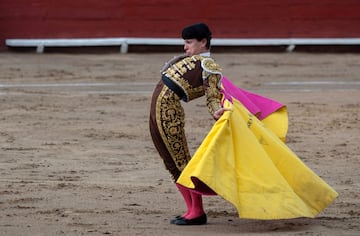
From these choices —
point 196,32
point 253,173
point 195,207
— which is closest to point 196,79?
point 196,32

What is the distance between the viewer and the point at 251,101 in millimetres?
5234

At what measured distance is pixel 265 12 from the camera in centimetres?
1373

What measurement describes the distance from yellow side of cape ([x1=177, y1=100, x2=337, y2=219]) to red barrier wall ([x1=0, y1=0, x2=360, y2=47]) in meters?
8.85

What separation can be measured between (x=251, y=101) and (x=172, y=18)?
8553 millimetres

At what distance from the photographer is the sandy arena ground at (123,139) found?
4.97 metres

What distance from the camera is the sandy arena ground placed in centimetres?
497

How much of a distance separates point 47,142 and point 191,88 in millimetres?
2994

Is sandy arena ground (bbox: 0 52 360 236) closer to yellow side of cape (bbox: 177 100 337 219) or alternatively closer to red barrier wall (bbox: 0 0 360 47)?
yellow side of cape (bbox: 177 100 337 219)

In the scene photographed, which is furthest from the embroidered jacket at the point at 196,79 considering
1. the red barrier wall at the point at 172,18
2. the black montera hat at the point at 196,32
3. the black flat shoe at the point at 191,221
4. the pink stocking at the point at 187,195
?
the red barrier wall at the point at 172,18

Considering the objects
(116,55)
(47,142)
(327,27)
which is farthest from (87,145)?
(327,27)

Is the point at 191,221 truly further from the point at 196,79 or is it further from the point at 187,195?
the point at 196,79

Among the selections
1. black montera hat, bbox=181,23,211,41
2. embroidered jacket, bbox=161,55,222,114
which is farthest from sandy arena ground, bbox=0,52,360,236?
black montera hat, bbox=181,23,211,41

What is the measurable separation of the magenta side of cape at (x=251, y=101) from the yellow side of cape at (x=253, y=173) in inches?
8.3

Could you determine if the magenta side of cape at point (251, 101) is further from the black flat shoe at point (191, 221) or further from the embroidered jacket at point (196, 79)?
the black flat shoe at point (191, 221)
